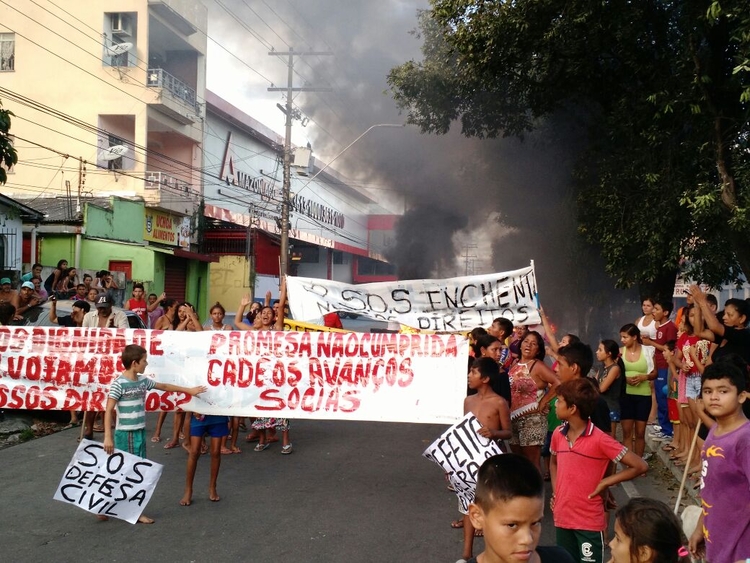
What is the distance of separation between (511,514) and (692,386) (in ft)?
19.5

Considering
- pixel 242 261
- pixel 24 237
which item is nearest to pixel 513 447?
pixel 24 237

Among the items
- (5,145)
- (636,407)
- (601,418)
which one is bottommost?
(636,407)

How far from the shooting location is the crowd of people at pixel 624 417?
3.29 m

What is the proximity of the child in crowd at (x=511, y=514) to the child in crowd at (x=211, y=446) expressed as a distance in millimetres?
4324

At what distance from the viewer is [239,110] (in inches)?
1473

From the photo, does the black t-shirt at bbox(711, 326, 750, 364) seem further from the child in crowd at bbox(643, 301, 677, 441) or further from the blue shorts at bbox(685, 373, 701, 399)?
the child in crowd at bbox(643, 301, 677, 441)

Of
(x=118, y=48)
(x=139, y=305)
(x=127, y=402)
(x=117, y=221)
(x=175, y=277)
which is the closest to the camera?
(x=127, y=402)

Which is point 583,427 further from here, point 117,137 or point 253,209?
point 253,209

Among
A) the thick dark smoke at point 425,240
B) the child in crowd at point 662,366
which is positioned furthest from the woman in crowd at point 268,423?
the thick dark smoke at point 425,240

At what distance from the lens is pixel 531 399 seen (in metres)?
6.23

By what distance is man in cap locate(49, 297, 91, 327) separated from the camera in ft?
30.6

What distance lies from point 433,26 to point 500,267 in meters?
14.1

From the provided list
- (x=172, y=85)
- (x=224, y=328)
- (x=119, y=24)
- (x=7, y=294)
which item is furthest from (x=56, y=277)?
(x=172, y=85)

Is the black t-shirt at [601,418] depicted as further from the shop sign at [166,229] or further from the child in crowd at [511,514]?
the shop sign at [166,229]
